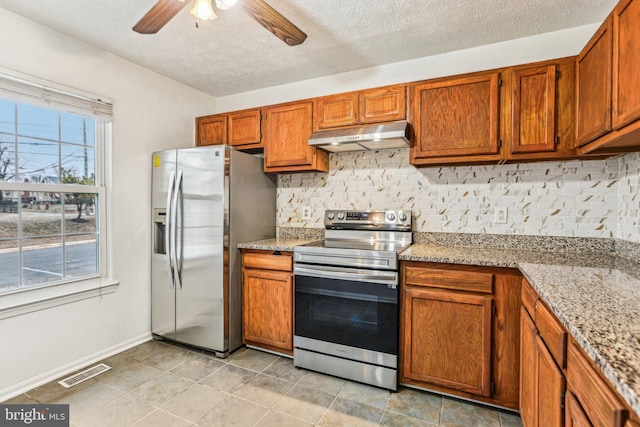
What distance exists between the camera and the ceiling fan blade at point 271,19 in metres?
1.52

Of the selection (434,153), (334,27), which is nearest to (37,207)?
(334,27)

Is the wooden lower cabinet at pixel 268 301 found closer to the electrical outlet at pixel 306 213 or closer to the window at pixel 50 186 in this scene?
the electrical outlet at pixel 306 213

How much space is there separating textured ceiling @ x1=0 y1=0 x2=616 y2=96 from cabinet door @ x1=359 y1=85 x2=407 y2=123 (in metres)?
0.33

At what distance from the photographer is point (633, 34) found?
1.31m

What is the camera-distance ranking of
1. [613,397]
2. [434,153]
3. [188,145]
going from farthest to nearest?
1. [188,145]
2. [434,153]
3. [613,397]

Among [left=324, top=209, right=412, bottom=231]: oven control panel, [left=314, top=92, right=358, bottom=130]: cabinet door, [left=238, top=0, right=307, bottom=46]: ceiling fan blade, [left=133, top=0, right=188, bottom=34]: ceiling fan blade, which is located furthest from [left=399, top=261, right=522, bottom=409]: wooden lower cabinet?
[left=133, top=0, right=188, bottom=34]: ceiling fan blade

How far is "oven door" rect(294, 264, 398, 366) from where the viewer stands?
2115 mm

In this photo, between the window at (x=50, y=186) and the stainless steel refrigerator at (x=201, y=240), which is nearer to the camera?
the window at (x=50, y=186)

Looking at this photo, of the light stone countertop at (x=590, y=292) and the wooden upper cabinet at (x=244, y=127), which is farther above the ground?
the wooden upper cabinet at (x=244, y=127)

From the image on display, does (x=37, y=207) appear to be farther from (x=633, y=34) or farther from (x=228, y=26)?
(x=633, y=34)

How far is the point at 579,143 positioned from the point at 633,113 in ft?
2.23

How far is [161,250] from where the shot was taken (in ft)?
9.37

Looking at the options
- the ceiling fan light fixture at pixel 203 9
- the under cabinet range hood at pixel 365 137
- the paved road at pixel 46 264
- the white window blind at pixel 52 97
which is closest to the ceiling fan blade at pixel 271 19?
the ceiling fan light fixture at pixel 203 9

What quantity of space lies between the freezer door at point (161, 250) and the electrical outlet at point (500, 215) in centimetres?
260
